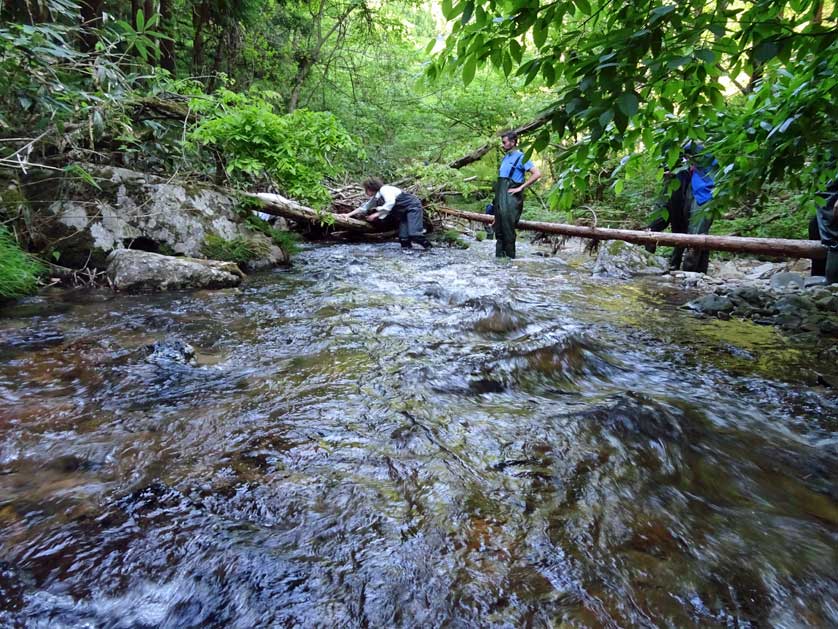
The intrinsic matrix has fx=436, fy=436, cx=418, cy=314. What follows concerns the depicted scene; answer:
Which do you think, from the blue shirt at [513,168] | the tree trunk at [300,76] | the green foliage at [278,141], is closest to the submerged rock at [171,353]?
the green foliage at [278,141]

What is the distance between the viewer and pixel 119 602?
121cm

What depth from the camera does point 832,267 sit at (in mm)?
5090

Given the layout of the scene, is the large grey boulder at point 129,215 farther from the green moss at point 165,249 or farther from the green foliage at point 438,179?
the green foliage at point 438,179

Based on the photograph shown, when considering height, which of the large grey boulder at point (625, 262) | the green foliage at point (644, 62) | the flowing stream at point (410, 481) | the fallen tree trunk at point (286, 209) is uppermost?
the green foliage at point (644, 62)

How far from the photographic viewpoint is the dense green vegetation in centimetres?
173

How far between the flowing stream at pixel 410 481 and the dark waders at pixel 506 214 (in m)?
5.31

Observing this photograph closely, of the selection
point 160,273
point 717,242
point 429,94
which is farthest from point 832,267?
point 429,94

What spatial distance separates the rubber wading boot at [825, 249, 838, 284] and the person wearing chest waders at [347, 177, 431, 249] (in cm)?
657

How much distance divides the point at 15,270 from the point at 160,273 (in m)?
1.21

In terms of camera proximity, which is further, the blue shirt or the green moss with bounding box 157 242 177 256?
the blue shirt

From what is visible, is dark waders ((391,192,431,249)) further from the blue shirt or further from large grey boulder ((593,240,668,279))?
large grey boulder ((593,240,668,279))

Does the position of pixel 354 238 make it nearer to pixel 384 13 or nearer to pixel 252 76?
pixel 252 76

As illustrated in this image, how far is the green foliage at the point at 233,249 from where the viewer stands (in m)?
6.12

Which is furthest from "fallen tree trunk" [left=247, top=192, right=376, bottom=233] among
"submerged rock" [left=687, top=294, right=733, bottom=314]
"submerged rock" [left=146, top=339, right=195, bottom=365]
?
"submerged rock" [left=687, top=294, right=733, bottom=314]
